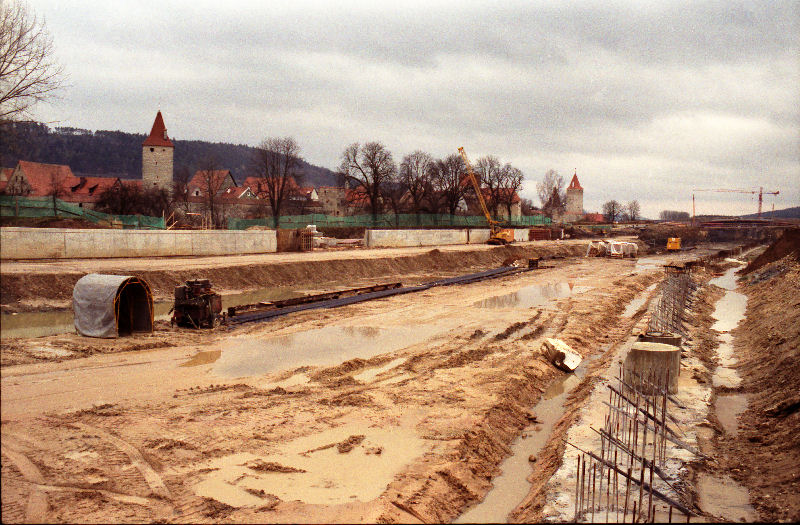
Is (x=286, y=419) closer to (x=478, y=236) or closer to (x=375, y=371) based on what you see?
(x=375, y=371)

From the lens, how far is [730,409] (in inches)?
479

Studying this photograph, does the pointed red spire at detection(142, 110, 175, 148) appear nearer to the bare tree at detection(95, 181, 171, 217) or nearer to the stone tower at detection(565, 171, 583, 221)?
the bare tree at detection(95, 181, 171, 217)

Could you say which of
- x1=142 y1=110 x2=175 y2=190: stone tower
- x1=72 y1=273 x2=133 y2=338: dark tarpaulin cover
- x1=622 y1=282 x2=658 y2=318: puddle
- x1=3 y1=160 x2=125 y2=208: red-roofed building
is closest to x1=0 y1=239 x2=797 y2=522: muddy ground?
x1=72 y1=273 x2=133 y2=338: dark tarpaulin cover

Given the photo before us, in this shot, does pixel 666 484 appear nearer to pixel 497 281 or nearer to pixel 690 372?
pixel 690 372

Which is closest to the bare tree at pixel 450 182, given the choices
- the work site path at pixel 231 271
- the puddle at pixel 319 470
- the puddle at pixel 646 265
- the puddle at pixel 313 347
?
the puddle at pixel 646 265

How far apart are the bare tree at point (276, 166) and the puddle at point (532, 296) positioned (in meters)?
50.1

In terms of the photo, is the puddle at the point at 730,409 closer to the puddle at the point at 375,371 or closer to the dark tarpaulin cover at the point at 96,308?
the puddle at the point at 375,371

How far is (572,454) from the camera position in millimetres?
9055

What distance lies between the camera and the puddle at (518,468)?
748 cm

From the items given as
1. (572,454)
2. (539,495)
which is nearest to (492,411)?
(572,454)

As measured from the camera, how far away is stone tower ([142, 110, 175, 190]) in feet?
286

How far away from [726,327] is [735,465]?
1550 centimetres

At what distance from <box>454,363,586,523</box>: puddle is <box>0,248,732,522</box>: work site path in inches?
6.5

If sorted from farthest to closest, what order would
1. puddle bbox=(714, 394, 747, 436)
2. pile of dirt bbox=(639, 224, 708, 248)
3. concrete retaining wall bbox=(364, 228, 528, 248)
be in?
pile of dirt bbox=(639, 224, 708, 248)
concrete retaining wall bbox=(364, 228, 528, 248)
puddle bbox=(714, 394, 747, 436)
